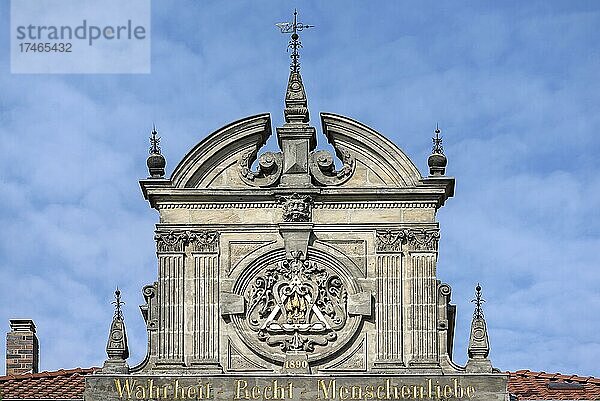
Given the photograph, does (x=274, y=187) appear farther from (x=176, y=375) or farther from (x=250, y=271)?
(x=176, y=375)

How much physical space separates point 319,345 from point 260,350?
106cm

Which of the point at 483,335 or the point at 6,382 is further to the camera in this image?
the point at 6,382

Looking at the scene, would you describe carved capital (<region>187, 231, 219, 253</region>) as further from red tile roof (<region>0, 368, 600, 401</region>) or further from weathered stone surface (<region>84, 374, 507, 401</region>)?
red tile roof (<region>0, 368, 600, 401</region>)

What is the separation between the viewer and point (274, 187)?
124 feet

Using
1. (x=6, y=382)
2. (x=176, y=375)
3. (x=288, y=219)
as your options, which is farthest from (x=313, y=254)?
(x=6, y=382)

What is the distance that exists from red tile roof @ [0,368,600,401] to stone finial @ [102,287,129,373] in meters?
1.62

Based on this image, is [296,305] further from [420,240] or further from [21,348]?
[21,348]

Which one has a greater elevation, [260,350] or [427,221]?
[427,221]

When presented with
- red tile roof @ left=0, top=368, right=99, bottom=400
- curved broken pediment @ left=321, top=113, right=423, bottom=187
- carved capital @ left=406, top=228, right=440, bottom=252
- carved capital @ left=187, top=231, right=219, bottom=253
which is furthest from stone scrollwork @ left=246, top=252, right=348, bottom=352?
red tile roof @ left=0, top=368, right=99, bottom=400

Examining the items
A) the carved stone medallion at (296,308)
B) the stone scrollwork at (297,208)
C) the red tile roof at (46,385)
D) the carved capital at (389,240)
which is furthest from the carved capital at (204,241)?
the red tile roof at (46,385)

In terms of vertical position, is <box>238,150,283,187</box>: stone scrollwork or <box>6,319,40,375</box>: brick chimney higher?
<box>238,150,283,187</box>: stone scrollwork

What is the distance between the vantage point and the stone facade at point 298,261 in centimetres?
3694

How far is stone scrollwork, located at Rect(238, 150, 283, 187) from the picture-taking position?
3797cm

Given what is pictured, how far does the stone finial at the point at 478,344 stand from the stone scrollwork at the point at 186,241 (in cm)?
484
